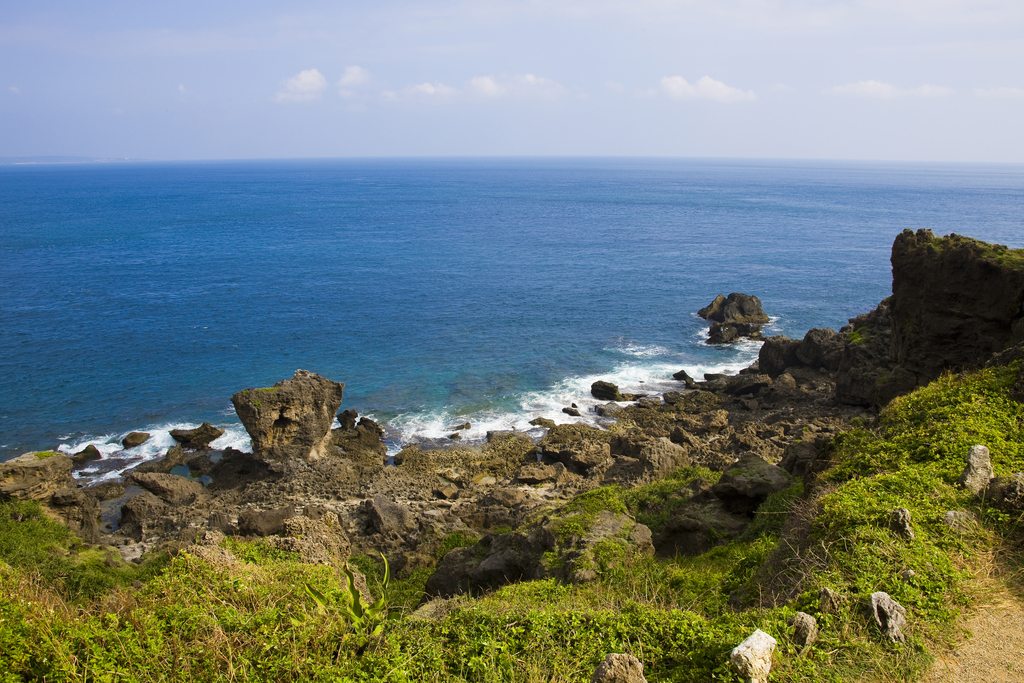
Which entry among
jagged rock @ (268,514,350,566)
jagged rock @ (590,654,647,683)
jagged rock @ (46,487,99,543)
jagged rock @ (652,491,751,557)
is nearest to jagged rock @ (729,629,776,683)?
jagged rock @ (590,654,647,683)

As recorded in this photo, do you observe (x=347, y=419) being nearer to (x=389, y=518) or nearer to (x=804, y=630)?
(x=389, y=518)

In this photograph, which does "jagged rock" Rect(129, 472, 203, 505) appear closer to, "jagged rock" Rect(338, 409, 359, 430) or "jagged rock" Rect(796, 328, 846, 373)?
"jagged rock" Rect(338, 409, 359, 430)

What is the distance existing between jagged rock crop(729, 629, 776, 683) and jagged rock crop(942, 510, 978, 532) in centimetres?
571

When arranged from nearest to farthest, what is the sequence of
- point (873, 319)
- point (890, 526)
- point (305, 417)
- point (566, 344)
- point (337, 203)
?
point (890, 526) < point (305, 417) < point (873, 319) < point (566, 344) < point (337, 203)

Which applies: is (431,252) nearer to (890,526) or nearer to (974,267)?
(974,267)

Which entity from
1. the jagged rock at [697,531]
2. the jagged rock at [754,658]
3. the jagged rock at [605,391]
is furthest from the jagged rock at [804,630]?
the jagged rock at [605,391]

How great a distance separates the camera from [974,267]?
28516 mm

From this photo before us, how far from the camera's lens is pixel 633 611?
11523mm

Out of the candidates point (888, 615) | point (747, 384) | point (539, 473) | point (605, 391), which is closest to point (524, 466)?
point (539, 473)

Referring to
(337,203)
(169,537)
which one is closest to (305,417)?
(169,537)

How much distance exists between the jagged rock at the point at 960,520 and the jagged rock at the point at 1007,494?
0.66 meters

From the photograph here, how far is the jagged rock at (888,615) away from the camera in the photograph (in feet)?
32.4

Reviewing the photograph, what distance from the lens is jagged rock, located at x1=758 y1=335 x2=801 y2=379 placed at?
151 ft

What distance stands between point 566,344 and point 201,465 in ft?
105
